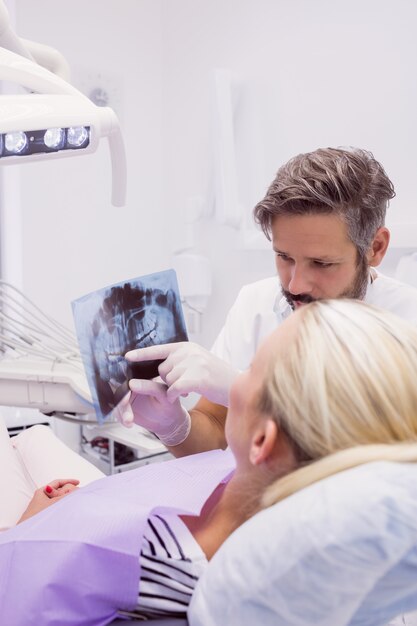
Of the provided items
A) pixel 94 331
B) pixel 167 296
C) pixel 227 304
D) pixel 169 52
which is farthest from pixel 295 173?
pixel 169 52

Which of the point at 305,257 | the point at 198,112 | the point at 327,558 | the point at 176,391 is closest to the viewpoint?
the point at 327,558

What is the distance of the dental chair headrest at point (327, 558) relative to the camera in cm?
52

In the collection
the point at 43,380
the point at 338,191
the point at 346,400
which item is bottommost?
the point at 43,380

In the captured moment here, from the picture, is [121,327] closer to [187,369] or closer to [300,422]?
[187,369]

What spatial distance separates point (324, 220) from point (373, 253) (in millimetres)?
167

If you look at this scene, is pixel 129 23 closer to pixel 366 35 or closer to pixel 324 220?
pixel 366 35

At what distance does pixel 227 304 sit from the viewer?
2.38m

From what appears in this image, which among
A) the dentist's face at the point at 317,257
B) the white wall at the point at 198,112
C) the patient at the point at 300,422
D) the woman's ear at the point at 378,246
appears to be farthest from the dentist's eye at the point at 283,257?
the white wall at the point at 198,112

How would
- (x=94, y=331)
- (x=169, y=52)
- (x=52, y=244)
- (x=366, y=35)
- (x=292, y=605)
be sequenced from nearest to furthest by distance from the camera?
(x=292, y=605) < (x=94, y=331) < (x=366, y=35) < (x=52, y=244) < (x=169, y=52)

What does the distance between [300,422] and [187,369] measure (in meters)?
0.46

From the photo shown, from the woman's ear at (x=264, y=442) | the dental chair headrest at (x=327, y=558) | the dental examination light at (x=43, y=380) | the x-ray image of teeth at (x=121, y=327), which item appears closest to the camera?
the dental chair headrest at (x=327, y=558)

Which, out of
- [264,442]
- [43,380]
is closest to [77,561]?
[264,442]

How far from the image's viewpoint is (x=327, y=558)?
53 cm

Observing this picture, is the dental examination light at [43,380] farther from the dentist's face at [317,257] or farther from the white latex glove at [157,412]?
the dentist's face at [317,257]
